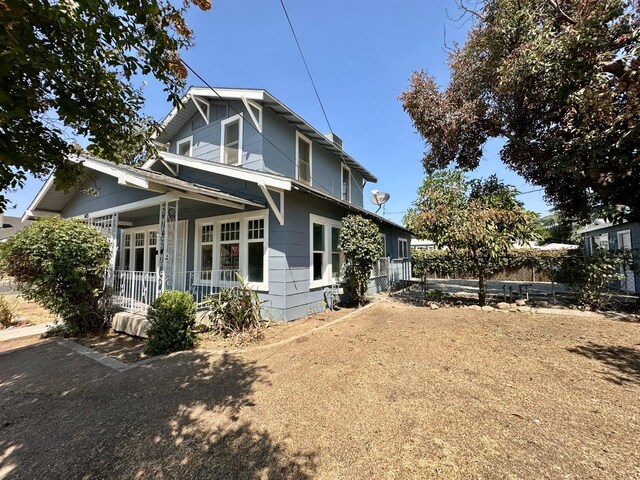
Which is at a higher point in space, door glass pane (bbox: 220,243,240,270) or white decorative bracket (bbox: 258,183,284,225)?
white decorative bracket (bbox: 258,183,284,225)

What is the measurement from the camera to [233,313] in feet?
19.7

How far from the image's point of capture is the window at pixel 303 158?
9.80m

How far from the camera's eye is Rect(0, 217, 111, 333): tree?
5.84 metres

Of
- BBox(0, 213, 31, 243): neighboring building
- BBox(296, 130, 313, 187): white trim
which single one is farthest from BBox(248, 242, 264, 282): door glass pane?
BBox(0, 213, 31, 243): neighboring building

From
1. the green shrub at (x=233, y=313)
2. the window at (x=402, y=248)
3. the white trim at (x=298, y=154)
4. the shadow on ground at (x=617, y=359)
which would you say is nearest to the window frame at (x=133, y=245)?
the green shrub at (x=233, y=313)

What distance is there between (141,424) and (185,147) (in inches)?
389

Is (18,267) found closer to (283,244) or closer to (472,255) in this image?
A: (283,244)

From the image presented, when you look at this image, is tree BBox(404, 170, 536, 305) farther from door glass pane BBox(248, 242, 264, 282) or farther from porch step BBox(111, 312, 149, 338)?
porch step BBox(111, 312, 149, 338)

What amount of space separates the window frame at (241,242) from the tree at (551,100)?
6.84m

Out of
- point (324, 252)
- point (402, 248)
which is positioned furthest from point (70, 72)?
point (402, 248)

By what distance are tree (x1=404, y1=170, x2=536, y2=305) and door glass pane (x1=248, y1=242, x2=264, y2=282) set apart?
4789 millimetres

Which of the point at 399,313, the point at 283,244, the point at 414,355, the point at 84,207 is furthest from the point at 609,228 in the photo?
the point at 84,207

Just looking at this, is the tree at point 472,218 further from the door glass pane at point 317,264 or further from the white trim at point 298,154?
the white trim at point 298,154

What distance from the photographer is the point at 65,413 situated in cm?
325
